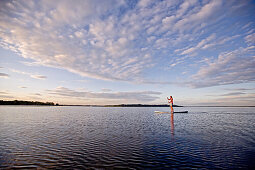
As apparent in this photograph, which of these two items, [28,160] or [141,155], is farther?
[141,155]

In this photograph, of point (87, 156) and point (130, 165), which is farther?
point (87, 156)

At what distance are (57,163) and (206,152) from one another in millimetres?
15994

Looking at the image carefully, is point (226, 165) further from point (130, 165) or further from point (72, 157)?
point (72, 157)

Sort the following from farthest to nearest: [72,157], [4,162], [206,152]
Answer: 1. [206,152]
2. [72,157]
3. [4,162]

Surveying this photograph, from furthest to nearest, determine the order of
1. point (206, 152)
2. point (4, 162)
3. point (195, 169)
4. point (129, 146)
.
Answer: point (129, 146)
point (206, 152)
point (4, 162)
point (195, 169)

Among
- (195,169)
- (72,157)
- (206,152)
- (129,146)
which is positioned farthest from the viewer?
(129,146)

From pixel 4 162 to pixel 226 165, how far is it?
20437 millimetres

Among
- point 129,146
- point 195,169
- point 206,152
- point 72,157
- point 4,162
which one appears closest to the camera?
point 195,169

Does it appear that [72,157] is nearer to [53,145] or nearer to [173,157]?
[53,145]

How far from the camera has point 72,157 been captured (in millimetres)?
15523

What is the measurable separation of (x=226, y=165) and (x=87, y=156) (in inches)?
531

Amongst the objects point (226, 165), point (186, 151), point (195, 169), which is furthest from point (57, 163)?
point (226, 165)

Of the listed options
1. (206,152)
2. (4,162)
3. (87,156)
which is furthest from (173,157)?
(4,162)

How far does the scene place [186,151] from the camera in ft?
57.6
